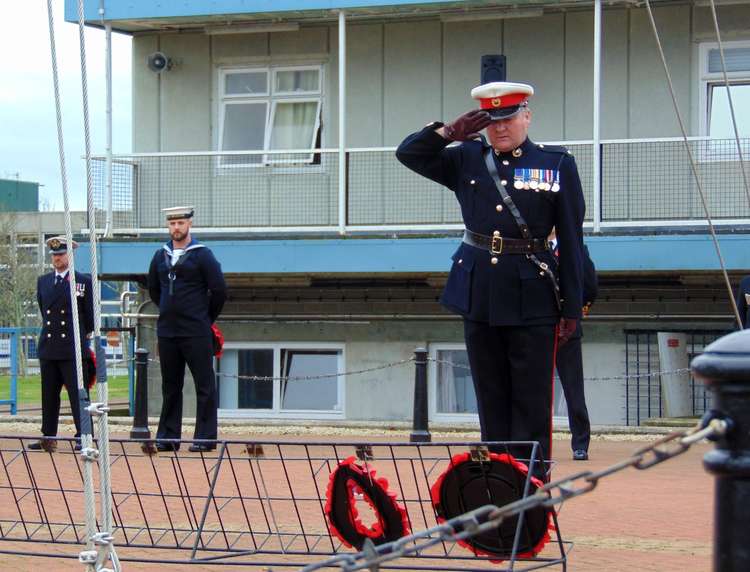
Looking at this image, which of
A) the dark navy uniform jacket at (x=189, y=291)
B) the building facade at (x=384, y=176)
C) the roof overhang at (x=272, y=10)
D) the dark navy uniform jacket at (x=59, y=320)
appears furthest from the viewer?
the roof overhang at (x=272, y=10)

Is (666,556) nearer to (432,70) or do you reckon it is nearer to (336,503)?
(336,503)

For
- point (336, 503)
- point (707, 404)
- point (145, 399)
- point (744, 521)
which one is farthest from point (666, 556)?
point (707, 404)

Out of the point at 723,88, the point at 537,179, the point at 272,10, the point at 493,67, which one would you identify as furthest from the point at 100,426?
the point at 723,88

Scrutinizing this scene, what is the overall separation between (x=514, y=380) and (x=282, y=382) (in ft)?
43.8

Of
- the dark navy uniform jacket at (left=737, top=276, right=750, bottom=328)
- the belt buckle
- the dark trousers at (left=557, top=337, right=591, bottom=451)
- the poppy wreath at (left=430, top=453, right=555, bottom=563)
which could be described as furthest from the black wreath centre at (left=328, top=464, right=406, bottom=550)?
the dark navy uniform jacket at (left=737, top=276, right=750, bottom=328)

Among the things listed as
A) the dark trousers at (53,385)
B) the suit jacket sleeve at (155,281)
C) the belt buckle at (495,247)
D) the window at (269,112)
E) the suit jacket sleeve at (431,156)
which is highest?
the window at (269,112)

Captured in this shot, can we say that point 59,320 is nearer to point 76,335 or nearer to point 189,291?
point 189,291

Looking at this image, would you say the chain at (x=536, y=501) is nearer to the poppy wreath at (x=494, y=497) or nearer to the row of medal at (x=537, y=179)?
the poppy wreath at (x=494, y=497)

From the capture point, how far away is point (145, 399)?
Answer: 48.4 feet

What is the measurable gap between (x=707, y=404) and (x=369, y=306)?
4662mm

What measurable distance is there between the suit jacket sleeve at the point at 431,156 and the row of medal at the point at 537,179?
1.00 ft

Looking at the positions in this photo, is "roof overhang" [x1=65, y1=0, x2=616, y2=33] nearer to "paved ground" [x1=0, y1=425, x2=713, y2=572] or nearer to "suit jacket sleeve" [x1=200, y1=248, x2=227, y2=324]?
"suit jacket sleeve" [x1=200, y1=248, x2=227, y2=324]

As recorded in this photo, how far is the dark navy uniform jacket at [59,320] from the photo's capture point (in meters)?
13.3

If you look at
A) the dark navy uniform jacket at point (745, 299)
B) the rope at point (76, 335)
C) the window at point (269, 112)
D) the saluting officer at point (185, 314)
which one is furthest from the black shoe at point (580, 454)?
A: the window at point (269, 112)
